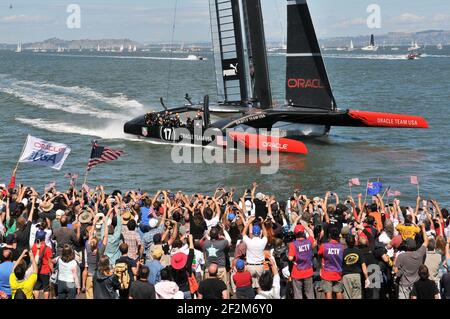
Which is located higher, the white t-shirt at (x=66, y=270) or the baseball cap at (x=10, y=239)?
the baseball cap at (x=10, y=239)

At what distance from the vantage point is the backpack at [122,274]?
7.70 m

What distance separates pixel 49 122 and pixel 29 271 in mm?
28023

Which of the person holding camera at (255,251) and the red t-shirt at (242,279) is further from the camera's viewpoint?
the person holding camera at (255,251)

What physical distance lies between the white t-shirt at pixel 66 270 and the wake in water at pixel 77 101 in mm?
28319

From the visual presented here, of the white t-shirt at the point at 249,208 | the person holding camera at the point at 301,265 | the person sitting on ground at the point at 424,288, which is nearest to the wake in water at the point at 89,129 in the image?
the white t-shirt at the point at 249,208

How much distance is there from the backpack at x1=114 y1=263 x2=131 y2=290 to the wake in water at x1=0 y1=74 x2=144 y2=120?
29.0m

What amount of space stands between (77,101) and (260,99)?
20.8 m

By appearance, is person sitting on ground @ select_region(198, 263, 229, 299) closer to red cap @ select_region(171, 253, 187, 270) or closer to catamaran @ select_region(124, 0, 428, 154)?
red cap @ select_region(171, 253, 187, 270)

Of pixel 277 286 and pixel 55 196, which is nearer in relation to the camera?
pixel 277 286

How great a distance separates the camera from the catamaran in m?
25.7

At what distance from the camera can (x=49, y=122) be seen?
115ft

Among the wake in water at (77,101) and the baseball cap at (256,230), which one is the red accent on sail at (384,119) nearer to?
the wake in water at (77,101)
